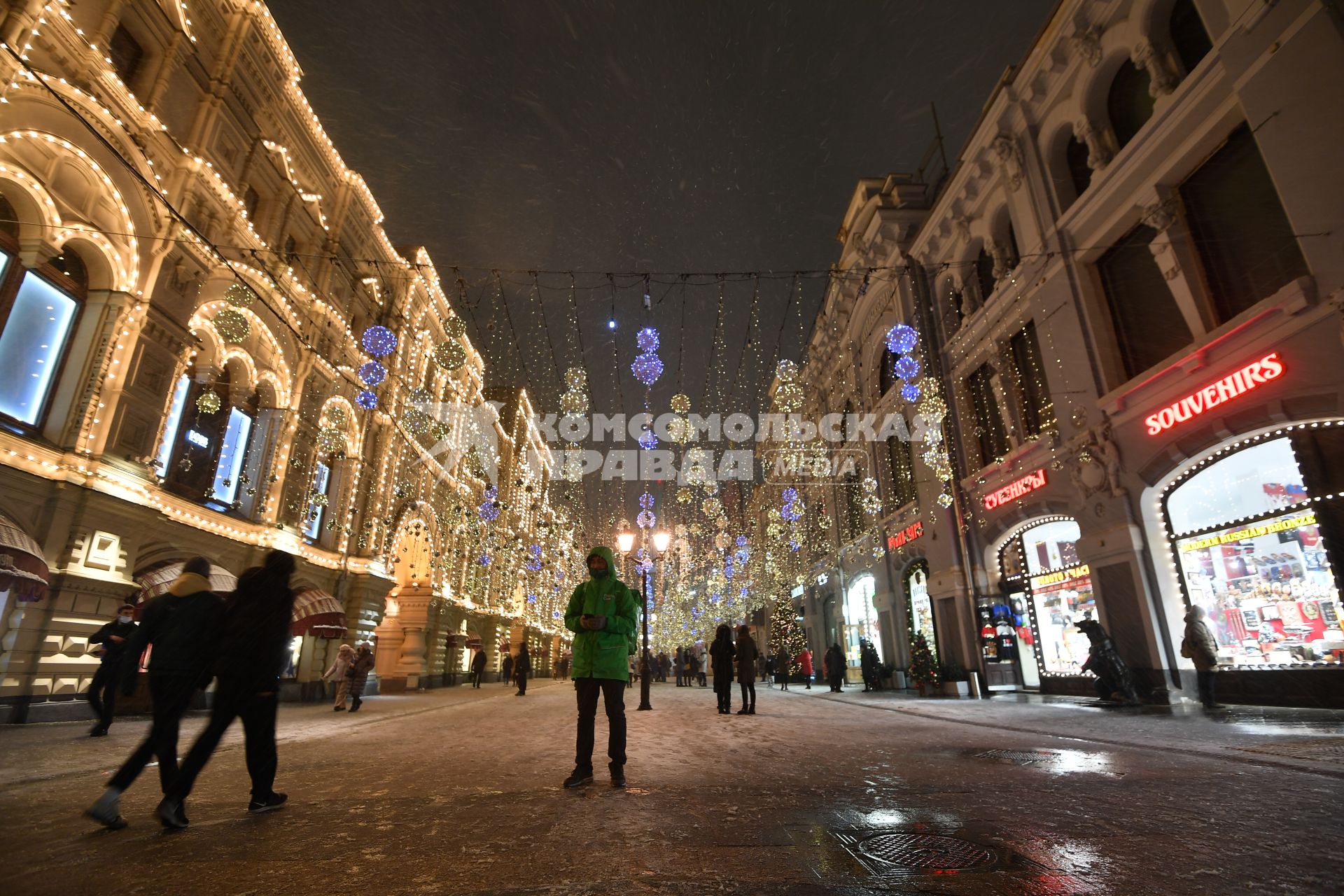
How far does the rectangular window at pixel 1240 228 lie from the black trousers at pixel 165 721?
Answer: 45.5 feet

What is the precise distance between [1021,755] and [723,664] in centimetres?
766

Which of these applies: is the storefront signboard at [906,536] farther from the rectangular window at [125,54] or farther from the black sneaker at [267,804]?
the rectangular window at [125,54]

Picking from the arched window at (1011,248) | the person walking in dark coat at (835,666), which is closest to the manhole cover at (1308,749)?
the arched window at (1011,248)

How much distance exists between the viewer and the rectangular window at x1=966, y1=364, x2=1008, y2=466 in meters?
16.9

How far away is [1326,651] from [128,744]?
16.5 m

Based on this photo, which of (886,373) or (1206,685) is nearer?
(1206,685)

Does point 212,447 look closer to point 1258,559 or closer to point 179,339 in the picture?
point 179,339

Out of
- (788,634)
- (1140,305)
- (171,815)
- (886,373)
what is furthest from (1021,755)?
(788,634)

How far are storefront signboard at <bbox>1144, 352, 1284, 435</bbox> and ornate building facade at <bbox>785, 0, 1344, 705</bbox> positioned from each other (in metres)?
0.03

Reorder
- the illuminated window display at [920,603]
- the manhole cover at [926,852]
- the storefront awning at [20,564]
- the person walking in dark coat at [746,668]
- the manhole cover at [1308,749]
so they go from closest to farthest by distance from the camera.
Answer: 1. the manhole cover at [926,852]
2. the manhole cover at [1308,749]
3. the storefront awning at [20,564]
4. the person walking in dark coat at [746,668]
5. the illuminated window display at [920,603]

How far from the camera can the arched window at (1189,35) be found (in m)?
11.0

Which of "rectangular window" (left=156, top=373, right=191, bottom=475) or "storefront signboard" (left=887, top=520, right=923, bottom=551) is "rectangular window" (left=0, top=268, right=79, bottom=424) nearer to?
"rectangular window" (left=156, top=373, right=191, bottom=475)

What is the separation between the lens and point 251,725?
3996 mm

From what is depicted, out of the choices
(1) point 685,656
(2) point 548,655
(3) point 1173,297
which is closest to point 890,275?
(3) point 1173,297
